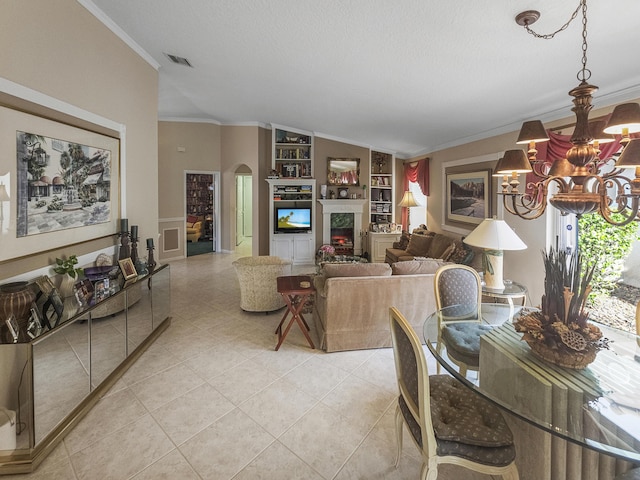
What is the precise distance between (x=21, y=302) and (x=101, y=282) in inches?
27.5

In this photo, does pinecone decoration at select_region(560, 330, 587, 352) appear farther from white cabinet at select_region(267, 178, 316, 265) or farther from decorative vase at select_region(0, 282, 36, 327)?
white cabinet at select_region(267, 178, 316, 265)

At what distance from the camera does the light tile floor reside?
1784 millimetres

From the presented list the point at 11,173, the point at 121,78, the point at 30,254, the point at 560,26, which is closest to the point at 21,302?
the point at 30,254

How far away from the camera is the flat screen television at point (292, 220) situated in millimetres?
7305

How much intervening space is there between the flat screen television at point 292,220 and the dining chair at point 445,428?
19.2ft

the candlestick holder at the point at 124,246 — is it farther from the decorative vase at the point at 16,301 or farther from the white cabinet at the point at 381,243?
the white cabinet at the point at 381,243

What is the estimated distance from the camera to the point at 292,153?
745 centimetres

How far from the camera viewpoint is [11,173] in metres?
2.09

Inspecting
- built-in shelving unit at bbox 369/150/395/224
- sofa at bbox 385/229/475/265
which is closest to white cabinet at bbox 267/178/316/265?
built-in shelving unit at bbox 369/150/395/224

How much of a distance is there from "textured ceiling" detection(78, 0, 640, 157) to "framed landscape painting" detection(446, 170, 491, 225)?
654 mm

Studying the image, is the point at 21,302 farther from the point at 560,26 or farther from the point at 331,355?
the point at 560,26

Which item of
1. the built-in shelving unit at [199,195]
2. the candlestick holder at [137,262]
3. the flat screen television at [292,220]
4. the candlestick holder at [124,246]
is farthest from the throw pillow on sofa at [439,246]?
the built-in shelving unit at [199,195]

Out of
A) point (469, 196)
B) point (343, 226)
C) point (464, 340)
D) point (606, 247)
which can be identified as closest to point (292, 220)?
point (343, 226)

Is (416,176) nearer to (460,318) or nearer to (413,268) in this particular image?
(413,268)
